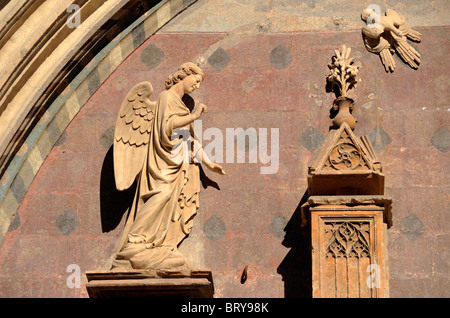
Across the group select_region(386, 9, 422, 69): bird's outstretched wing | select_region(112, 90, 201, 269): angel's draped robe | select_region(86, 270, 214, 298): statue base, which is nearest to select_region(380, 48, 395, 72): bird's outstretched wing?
select_region(386, 9, 422, 69): bird's outstretched wing

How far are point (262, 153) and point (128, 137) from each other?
4.64ft

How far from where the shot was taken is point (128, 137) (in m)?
12.8

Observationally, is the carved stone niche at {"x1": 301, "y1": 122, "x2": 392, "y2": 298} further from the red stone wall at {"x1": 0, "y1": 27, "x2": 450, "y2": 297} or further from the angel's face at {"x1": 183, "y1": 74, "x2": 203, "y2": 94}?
the angel's face at {"x1": 183, "y1": 74, "x2": 203, "y2": 94}

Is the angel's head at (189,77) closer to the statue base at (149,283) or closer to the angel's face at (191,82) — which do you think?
the angel's face at (191,82)

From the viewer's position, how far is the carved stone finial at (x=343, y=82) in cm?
1276

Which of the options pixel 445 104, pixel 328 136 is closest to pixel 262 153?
pixel 328 136

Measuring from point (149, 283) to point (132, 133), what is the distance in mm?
1859

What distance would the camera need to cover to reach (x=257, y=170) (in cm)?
1280

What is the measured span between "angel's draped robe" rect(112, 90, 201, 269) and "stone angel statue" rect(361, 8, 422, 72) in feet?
7.25

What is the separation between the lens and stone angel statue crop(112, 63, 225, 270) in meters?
12.1

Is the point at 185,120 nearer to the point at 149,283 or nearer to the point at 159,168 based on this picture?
the point at 159,168

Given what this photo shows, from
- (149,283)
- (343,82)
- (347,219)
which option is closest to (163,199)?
(149,283)
